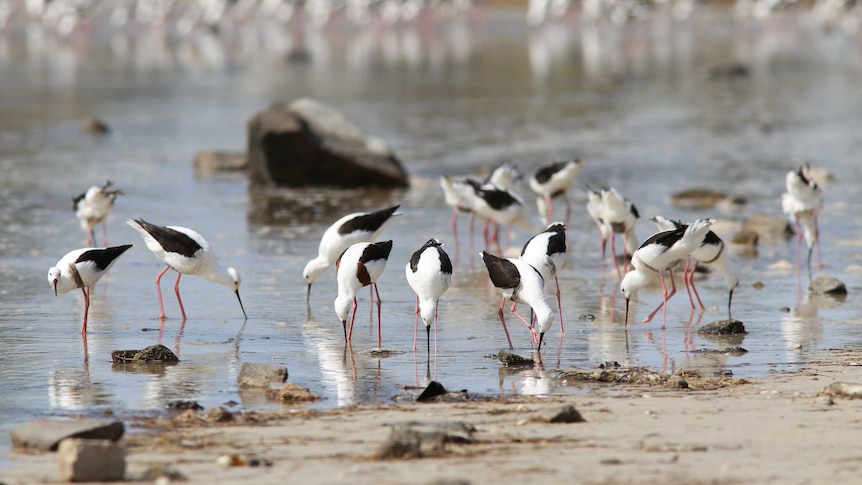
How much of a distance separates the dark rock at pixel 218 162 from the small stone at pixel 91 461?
1284cm

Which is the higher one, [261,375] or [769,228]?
[769,228]

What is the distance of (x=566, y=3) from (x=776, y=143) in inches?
1463

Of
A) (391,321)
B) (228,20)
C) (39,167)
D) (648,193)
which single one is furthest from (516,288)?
(228,20)

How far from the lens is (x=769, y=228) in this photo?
14172 mm

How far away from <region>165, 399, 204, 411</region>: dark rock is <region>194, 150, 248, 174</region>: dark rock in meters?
11.3

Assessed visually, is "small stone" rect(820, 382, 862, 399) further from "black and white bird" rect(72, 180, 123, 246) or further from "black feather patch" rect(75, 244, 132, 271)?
"black and white bird" rect(72, 180, 123, 246)

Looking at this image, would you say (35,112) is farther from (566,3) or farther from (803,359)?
(566,3)

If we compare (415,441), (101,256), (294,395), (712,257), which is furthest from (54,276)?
(712,257)

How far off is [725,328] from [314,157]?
332 inches

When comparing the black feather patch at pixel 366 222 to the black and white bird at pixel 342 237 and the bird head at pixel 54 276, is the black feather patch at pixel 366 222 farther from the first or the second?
the bird head at pixel 54 276

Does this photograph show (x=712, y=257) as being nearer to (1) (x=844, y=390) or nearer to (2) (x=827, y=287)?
(2) (x=827, y=287)

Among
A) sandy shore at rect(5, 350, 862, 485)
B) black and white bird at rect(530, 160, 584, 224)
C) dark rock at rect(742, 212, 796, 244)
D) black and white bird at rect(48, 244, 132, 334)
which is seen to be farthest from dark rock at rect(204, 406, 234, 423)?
dark rock at rect(742, 212, 796, 244)

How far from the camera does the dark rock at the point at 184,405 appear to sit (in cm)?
748

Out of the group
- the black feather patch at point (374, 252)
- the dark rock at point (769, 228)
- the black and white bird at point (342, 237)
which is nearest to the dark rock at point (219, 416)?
the black feather patch at point (374, 252)
